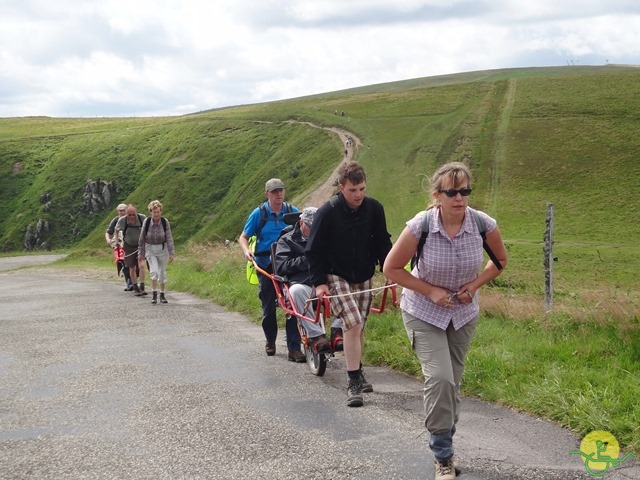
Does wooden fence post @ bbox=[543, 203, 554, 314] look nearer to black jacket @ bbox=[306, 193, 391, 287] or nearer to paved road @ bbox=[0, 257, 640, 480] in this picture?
paved road @ bbox=[0, 257, 640, 480]

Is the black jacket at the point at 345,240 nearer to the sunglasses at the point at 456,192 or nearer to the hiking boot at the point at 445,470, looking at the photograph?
the sunglasses at the point at 456,192

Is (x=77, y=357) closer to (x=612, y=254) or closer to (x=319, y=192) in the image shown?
(x=612, y=254)

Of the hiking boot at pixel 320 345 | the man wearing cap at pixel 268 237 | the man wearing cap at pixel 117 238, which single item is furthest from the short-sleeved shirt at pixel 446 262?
the man wearing cap at pixel 117 238

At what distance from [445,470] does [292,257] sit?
4.29 m

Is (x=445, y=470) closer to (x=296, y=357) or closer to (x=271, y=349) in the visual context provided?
(x=296, y=357)

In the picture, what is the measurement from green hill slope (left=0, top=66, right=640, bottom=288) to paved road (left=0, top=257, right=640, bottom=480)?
28.0 m

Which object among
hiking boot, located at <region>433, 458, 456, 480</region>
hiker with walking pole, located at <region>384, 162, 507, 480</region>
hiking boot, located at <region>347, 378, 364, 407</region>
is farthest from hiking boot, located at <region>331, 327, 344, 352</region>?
→ hiking boot, located at <region>433, 458, 456, 480</region>

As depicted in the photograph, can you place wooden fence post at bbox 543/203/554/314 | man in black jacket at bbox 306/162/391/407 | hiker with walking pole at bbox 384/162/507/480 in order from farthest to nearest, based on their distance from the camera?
wooden fence post at bbox 543/203/554/314
man in black jacket at bbox 306/162/391/407
hiker with walking pole at bbox 384/162/507/480

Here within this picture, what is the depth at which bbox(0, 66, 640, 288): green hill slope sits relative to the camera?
56594mm

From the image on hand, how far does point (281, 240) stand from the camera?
9039 millimetres

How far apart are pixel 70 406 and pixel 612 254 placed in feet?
132

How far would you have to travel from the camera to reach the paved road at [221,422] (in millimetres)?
5406

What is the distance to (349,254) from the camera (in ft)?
24.0

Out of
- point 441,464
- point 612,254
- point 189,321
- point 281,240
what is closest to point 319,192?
point 612,254
